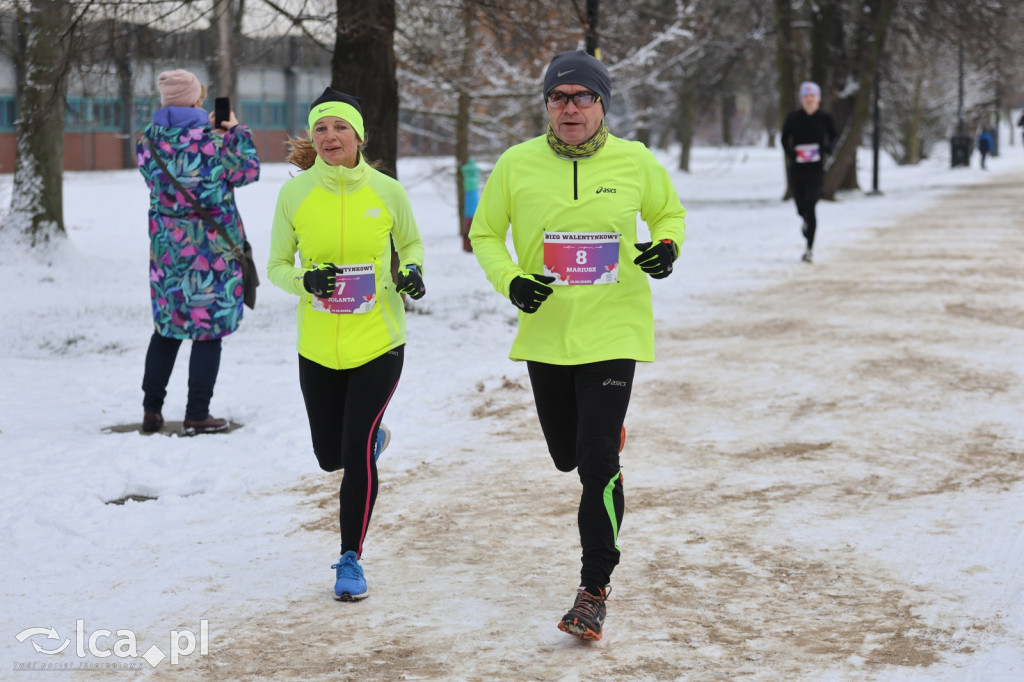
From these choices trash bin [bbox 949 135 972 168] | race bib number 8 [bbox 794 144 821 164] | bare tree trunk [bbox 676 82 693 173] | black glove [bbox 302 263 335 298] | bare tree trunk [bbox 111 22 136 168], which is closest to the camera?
black glove [bbox 302 263 335 298]

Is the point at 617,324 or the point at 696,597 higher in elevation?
the point at 617,324

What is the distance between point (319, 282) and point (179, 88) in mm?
2916

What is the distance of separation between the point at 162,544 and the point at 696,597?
2198 mm

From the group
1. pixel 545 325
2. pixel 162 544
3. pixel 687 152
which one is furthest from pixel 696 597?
pixel 687 152

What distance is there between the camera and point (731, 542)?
5211 millimetres

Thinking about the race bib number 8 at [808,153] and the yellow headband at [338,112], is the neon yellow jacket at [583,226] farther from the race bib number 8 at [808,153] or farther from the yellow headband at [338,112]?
the race bib number 8 at [808,153]

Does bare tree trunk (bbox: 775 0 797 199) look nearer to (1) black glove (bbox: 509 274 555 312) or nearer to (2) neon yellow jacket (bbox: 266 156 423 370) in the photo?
(2) neon yellow jacket (bbox: 266 156 423 370)

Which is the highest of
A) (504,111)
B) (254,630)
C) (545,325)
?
(504,111)

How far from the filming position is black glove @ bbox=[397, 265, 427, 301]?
4594 millimetres

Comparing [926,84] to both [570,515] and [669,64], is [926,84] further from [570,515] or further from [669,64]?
[570,515]

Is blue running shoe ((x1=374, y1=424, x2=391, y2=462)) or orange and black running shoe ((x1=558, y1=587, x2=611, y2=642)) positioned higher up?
blue running shoe ((x1=374, y1=424, x2=391, y2=462))

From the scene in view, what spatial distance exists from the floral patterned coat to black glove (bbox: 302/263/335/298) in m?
2.55

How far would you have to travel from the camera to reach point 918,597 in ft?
14.9

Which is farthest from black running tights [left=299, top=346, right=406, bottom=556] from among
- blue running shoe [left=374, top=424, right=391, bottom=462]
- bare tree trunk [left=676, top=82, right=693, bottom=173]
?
bare tree trunk [left=676, top=82, right=693, bottom=173]
